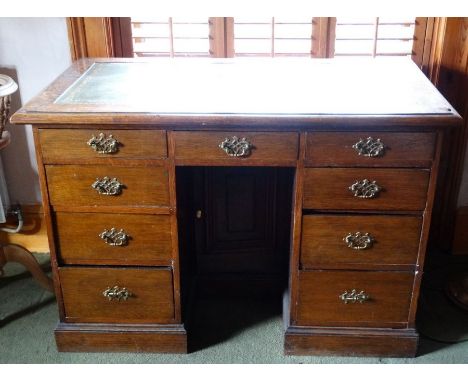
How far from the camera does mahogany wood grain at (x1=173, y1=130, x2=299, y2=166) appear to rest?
1.58 metres

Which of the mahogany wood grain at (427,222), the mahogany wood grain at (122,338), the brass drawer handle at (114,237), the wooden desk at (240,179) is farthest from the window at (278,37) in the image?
the mahogany wood grain at (122,338)

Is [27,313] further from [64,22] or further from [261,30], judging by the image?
[261,30]

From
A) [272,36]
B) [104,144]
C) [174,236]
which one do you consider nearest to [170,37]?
[272,36]

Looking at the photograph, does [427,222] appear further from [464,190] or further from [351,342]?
[464,190]

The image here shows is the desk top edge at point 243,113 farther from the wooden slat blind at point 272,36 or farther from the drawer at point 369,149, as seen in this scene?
the wooden slat blind at point 272,36

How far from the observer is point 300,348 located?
1894 mm

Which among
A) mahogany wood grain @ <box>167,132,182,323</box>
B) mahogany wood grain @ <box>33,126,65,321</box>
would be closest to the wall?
mahogany wood grain @ <box>167,132,182,323</box>

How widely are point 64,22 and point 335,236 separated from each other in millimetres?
1226

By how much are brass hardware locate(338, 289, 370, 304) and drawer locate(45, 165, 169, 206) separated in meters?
0.62

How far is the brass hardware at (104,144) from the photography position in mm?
1605

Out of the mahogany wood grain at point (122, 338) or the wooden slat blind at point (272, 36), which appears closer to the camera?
the mahogany wood grain at point (122, 338)

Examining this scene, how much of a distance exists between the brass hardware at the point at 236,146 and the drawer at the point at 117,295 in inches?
17.8

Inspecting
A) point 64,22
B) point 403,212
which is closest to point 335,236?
point 403,212

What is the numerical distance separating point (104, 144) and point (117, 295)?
51 cm
